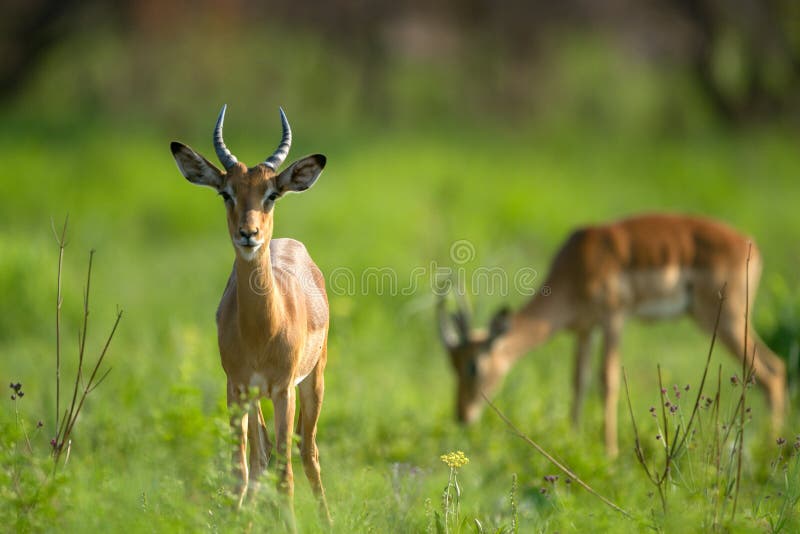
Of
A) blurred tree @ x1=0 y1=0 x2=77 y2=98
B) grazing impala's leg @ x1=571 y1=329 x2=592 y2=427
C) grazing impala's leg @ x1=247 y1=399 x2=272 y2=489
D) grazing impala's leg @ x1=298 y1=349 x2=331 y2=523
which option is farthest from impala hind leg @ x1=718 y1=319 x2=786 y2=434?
blurred tree @ x1=0 y1=0 x2=77 y2=98

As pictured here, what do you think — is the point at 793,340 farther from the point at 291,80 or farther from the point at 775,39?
the point at 291,80

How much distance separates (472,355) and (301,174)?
3943mm

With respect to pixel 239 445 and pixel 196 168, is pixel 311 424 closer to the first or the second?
pixel 239 445

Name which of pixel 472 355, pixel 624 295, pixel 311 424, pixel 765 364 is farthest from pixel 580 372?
pixel 311 424

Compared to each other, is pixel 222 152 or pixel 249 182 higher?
pixel 222 152

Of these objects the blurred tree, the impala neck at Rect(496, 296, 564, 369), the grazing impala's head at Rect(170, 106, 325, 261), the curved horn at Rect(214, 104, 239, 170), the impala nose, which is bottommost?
the impala neck at Rect(496, 296, 564, 369)

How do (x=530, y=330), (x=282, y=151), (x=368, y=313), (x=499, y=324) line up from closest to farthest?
(x=282, y=151) < (x=499, y=324) < (x=530, y=330) < (x=368, y=313)

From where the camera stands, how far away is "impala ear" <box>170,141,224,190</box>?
388 cm

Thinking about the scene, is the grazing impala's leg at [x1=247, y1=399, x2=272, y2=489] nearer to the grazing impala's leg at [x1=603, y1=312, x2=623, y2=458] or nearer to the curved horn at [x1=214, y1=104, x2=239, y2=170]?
the curved horn at [x1=214, y1=104, x2=239, y2=170]

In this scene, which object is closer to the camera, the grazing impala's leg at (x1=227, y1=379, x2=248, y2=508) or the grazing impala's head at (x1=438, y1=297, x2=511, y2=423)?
the grazing impala's leg at (x1=227, y1=379, x2=248, y2=508)

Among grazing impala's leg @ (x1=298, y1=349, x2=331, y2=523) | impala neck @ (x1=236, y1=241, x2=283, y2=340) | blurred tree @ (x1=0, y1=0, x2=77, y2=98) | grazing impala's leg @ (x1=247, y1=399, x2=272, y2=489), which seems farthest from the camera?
blurred tree @ (x1=0, y1=0, x2=77, y2=98)

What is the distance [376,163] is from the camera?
46.5 feet

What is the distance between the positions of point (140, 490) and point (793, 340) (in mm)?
5180

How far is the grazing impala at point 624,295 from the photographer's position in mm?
7719
